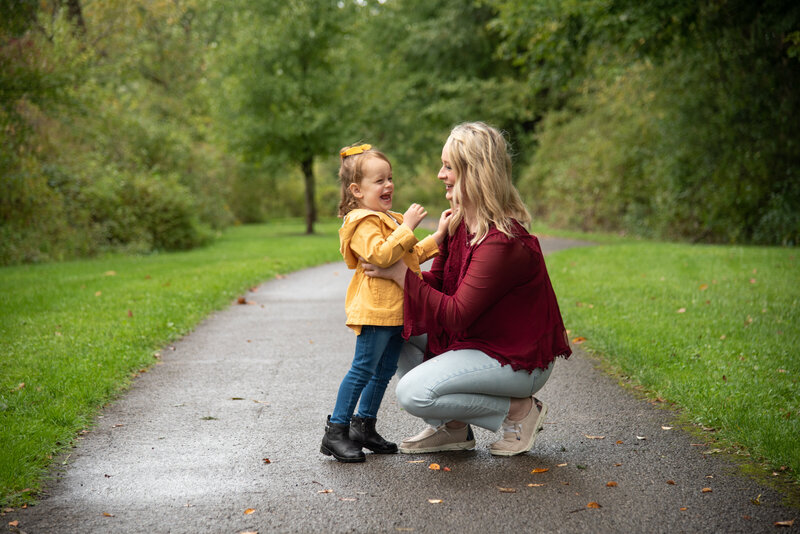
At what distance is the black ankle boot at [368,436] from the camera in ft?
13.1

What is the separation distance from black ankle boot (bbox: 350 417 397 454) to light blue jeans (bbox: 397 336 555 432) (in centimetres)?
33

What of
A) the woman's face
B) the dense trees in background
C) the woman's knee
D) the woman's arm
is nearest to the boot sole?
the woman's knee

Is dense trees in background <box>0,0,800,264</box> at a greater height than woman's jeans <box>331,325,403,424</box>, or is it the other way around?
dense trees in background <box>0,0,800,264</box>

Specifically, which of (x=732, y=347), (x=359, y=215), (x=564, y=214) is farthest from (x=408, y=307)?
(x=564, y=214)

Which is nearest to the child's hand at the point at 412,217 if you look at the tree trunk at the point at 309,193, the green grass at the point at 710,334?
the green grass at the point at 710,334

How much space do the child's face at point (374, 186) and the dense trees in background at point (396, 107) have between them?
4.90 metres

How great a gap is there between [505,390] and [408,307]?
0.68 m

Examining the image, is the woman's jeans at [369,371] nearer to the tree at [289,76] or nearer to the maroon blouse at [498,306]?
the maroon blouse at [498,306]

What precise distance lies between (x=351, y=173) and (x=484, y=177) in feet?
2.25

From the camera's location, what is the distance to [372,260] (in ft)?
11.9

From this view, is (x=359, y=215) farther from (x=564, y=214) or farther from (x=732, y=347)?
(x=564, y=214)

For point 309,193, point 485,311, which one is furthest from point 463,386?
point 309,193

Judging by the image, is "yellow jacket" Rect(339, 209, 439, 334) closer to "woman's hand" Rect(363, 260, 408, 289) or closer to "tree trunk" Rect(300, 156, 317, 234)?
"woman's hand" Rect(363, 260, 408, 289)

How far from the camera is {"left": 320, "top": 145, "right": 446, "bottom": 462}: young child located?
3662 mm
